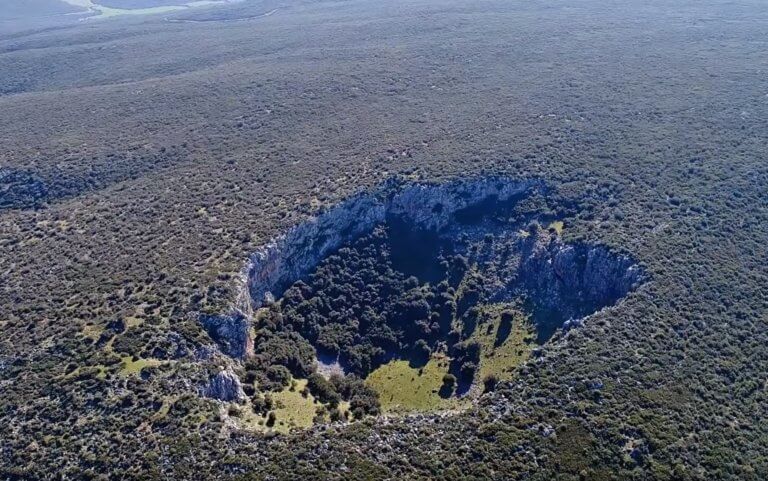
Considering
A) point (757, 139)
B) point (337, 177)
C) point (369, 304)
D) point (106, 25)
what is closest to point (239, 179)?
point (337, 177)

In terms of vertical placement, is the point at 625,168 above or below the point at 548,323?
above

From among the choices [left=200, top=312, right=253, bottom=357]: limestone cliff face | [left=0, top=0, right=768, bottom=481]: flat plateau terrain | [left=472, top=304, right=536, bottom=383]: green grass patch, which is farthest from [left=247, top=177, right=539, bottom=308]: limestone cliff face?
[left=472, top=304, right=536, bottom=383]: green grass patch

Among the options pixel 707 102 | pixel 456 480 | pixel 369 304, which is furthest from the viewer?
pixel 707 102

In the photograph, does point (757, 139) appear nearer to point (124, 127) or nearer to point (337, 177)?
point (337, 177)

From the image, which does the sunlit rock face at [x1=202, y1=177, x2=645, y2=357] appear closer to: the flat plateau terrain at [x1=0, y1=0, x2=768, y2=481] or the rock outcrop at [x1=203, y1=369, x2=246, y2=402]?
the flat plateau terrain at [x1=0, y1=0, x2=768, y2=481]

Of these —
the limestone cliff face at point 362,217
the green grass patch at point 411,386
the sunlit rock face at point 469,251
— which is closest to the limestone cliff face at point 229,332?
the sunlit rock face at point 469,251

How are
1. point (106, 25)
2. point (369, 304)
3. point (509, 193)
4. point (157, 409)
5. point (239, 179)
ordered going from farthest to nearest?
point (106, 25)
point (239, 179)
point (509, 193)
point (369, 304)
point (157, 409)
